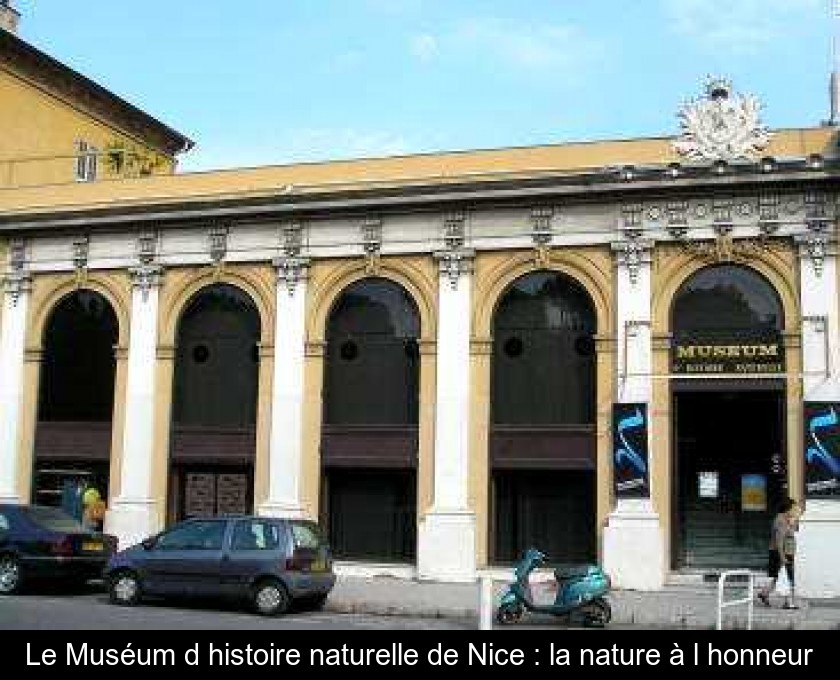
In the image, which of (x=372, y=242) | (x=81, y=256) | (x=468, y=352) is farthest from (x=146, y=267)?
(x=468, y=352)

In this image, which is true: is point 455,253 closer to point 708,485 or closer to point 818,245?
point 708,485

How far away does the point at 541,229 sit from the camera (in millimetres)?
22422

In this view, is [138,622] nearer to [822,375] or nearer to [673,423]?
[673,423]

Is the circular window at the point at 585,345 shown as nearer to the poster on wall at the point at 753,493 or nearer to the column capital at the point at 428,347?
the column capital at the point at 428,347

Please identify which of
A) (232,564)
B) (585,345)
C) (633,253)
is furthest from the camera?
(585,345)

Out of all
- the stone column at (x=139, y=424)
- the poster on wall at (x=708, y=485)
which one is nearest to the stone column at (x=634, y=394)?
the poster on wall at (x=708, y=485)

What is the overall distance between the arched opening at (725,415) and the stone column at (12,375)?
14.2 metres

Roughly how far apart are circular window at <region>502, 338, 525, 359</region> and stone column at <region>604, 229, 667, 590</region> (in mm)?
1948

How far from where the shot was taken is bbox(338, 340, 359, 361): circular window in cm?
2364

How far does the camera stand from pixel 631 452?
832 inches

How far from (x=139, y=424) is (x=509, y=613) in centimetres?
1140

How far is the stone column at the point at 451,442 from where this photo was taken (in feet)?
71.9
